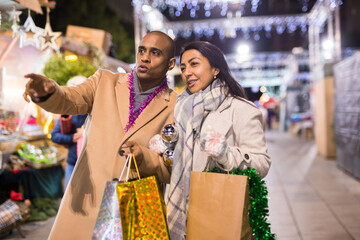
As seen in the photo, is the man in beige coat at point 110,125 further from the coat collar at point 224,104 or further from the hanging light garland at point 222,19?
the hanging light garland at point 222,19

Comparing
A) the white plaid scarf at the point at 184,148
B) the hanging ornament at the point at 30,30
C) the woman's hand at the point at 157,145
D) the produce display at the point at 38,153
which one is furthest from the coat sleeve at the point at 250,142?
the produce display at the point at 38,153

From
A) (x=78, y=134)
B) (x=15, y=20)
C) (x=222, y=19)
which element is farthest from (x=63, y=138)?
(x=222, y=19)

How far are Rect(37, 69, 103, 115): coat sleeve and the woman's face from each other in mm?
580

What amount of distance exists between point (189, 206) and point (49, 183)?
4726 millimetres

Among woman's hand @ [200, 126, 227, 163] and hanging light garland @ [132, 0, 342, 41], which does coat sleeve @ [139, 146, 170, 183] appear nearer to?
woman's hand @ [200, 126, 227, 163]

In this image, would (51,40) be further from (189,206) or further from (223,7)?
(223,7)

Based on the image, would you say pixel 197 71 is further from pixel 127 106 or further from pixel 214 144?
pixel 214 144

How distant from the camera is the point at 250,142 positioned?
91.7 inches

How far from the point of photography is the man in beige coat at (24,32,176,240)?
95.2 inches

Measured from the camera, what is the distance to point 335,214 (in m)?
6.43

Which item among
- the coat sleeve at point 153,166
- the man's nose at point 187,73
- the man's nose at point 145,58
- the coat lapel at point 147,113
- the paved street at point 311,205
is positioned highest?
the man's nose at point 145,58

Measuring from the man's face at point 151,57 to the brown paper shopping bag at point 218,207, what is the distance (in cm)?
79

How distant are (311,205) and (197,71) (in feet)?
17.5

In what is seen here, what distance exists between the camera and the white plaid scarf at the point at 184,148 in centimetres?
233
